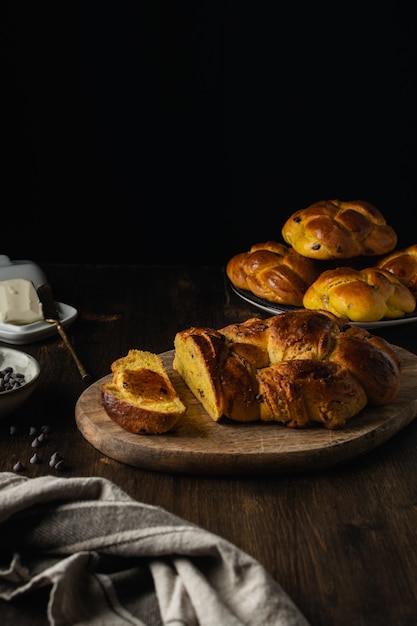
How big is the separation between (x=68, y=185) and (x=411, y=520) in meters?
2.21

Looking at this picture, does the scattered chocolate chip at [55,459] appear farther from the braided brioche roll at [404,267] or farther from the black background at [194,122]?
the black background at [194,122]

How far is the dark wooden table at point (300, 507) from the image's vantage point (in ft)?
4.90

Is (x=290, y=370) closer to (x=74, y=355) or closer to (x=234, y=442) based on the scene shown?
(x=234, y=442)

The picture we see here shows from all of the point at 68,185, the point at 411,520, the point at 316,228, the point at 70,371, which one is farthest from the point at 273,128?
the point at 411,520

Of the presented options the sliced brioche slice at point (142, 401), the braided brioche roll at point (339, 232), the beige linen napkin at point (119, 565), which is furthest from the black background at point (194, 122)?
the beige linen napkin at point (119, 565)

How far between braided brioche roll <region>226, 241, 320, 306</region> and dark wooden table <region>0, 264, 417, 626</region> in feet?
1.52

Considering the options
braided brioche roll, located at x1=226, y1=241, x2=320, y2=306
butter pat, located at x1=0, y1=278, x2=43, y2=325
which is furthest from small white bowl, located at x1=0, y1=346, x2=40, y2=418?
braided brioche roll, located at x1=226, y1=241, x2=320, y2=306

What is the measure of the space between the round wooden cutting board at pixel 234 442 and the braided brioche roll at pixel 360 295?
602 mm

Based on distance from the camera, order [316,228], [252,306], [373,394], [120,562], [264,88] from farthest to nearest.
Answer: [264,88] → [252,306] → [316,228] → [373,394] → [120,562]

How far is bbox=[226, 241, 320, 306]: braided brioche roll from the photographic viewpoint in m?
2.84

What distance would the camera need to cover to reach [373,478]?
6.19 ft

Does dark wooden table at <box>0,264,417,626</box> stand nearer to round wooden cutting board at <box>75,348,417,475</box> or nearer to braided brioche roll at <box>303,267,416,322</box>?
round wooden cutting board at <box>75,348,417,475</box>

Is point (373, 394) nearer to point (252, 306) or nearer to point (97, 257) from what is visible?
point (252, 306)

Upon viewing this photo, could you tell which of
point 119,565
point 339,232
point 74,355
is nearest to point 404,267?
point 339,232
